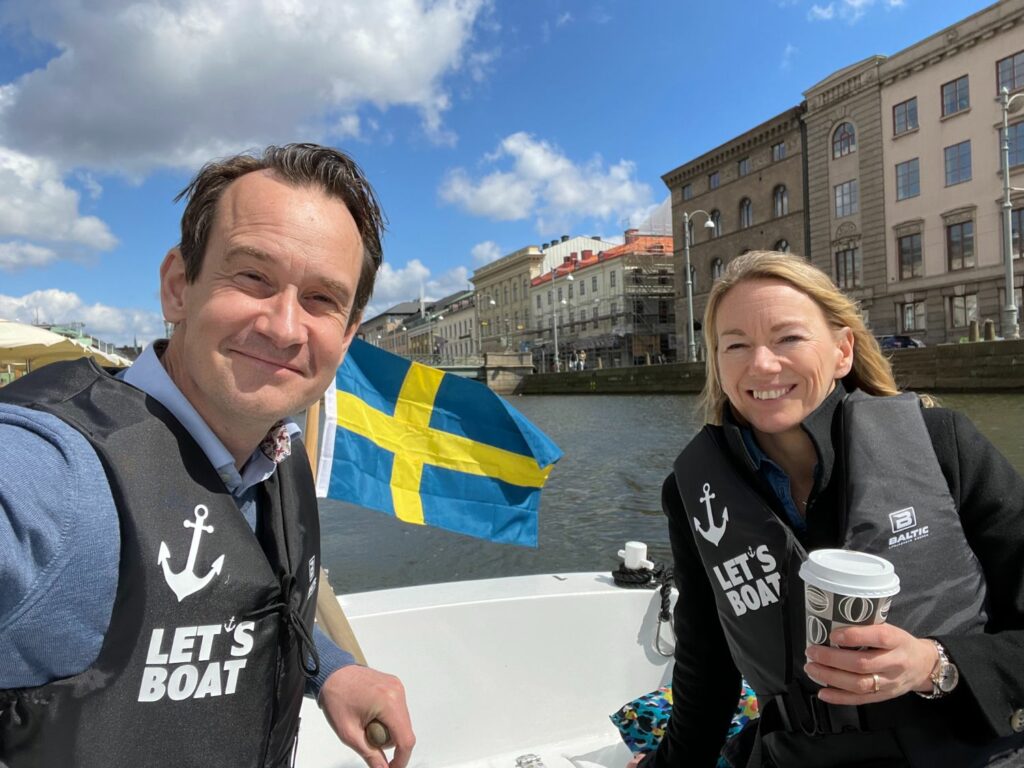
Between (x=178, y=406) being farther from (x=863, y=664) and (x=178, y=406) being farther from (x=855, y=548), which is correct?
(x=855, y=548)

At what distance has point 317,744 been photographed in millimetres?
2398

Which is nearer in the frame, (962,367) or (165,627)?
(165,627)

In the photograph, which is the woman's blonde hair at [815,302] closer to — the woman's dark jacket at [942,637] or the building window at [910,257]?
the woman's dark jacket at [942,637]

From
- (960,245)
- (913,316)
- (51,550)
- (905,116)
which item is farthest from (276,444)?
(905,116)

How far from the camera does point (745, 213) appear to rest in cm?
3772

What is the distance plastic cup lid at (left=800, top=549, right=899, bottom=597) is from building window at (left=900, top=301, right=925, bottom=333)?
3078cm

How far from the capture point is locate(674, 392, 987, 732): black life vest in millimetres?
1255

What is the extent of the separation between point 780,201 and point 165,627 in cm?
3869

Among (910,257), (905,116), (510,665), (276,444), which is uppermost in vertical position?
(905,116)

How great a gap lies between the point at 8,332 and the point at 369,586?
7.52 m

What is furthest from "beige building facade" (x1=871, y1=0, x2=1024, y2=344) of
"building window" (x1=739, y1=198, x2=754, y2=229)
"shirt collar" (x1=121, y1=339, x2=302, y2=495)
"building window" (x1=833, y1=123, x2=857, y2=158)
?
"shirt collar" (x1=121, y1=339, x2=302, y2=495)

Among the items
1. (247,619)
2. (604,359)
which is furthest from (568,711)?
(604,359)

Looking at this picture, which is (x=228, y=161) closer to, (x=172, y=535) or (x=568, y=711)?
(x=172, y=535)

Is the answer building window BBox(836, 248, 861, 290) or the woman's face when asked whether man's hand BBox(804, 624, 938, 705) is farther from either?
building window BBox(836, 248, 861, 290)
